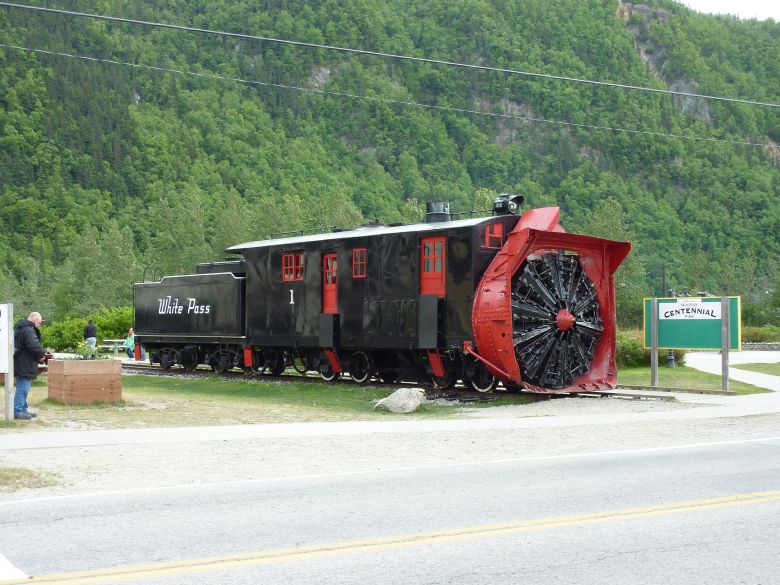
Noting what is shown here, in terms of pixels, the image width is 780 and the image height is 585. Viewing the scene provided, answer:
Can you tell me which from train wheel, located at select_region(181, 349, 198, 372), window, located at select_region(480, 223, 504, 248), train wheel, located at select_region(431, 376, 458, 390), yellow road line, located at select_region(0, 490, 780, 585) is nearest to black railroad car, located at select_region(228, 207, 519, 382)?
window, located at select_region(480, 223, 504, 248)

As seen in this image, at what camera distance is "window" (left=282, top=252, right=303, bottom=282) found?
87.1ft

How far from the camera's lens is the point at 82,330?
1983 inches

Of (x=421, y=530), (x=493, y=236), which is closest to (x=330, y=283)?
(x=493, y=236)

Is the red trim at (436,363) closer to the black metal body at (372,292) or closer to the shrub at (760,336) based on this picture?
the black metal body at (372,292)

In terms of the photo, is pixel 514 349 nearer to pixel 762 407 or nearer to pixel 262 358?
pixel 762 407

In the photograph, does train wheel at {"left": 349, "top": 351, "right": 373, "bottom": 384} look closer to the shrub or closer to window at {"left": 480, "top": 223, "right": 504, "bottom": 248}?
window at {"left": 480, "top": 223, "right": 504, "bottom": 248}

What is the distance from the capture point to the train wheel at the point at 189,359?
32.5 metres

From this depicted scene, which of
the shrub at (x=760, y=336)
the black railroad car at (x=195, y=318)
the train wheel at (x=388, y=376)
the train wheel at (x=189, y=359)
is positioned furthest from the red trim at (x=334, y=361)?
the shrub at (x=760, y=336)

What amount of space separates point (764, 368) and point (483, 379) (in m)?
15.4

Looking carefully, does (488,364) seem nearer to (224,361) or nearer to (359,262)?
(359,262)

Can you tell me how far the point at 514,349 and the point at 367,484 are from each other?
1125 centimetres

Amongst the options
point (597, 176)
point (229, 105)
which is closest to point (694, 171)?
point (597, 176)

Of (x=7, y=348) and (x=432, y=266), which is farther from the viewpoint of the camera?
(x=432, y=266)

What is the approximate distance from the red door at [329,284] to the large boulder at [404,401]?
6513 mm
